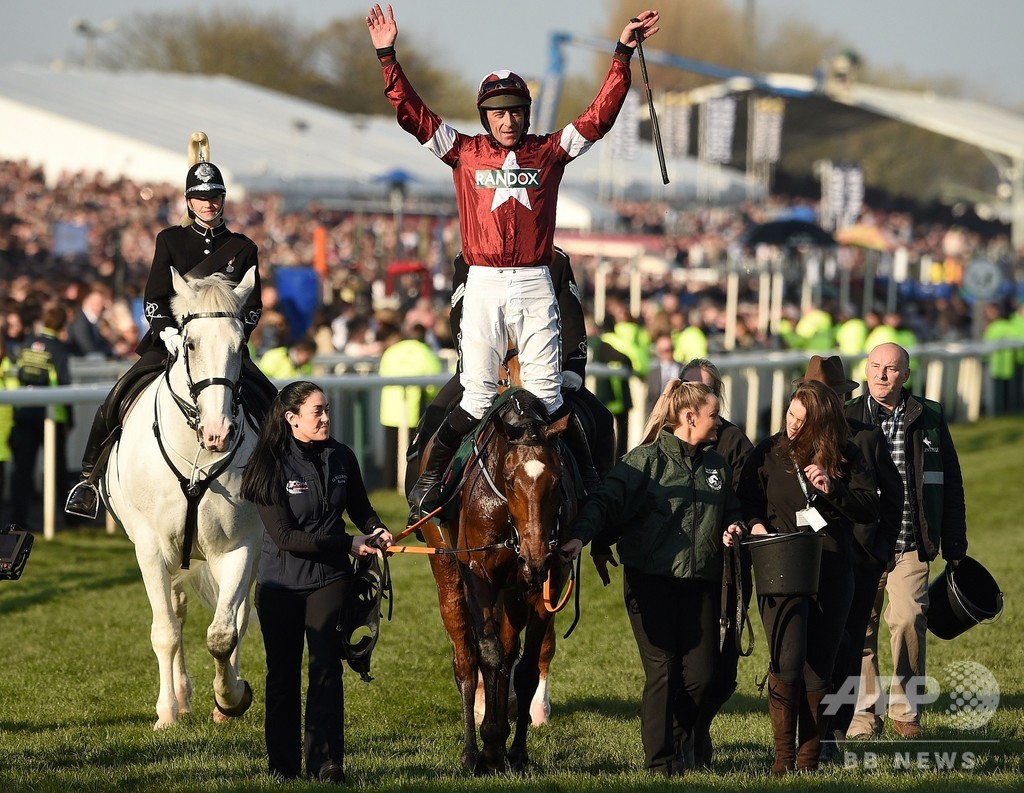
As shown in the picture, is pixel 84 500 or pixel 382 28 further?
pixel 84 500

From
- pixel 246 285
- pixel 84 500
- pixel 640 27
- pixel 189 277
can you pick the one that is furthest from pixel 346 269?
pixel 640 27

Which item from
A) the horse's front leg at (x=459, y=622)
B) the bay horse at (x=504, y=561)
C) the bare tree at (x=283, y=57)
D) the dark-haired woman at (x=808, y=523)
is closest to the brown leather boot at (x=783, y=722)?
the dark-haired woman at (x=808, y=523)

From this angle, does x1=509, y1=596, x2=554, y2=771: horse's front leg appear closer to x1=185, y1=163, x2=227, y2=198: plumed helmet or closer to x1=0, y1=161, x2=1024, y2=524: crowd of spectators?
x1=185, y1=163, x2=227, y2=198: plumed helmet

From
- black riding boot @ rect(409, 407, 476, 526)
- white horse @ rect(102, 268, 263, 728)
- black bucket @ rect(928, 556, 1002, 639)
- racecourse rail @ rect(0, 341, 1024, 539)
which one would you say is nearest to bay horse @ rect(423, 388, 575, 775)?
black riding boot @ rect(409, 407, 476, 526)

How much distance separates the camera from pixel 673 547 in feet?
20.3

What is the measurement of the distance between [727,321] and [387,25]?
57.1 feet

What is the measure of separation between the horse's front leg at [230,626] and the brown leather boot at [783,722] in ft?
8.03

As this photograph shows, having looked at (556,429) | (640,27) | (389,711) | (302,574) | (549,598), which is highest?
(640,27)

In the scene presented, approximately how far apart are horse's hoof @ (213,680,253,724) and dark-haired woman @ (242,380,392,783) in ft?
4.48

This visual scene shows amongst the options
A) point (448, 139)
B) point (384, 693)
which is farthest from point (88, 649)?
point (448, 139)

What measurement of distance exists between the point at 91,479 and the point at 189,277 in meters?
1.36

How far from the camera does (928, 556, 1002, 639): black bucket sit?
7.24m

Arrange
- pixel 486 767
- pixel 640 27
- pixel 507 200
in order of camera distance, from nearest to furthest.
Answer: pixel 486 767 < pixel 507 200 < pixel 640 27

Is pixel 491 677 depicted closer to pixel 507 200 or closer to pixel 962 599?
pixel 507 200
